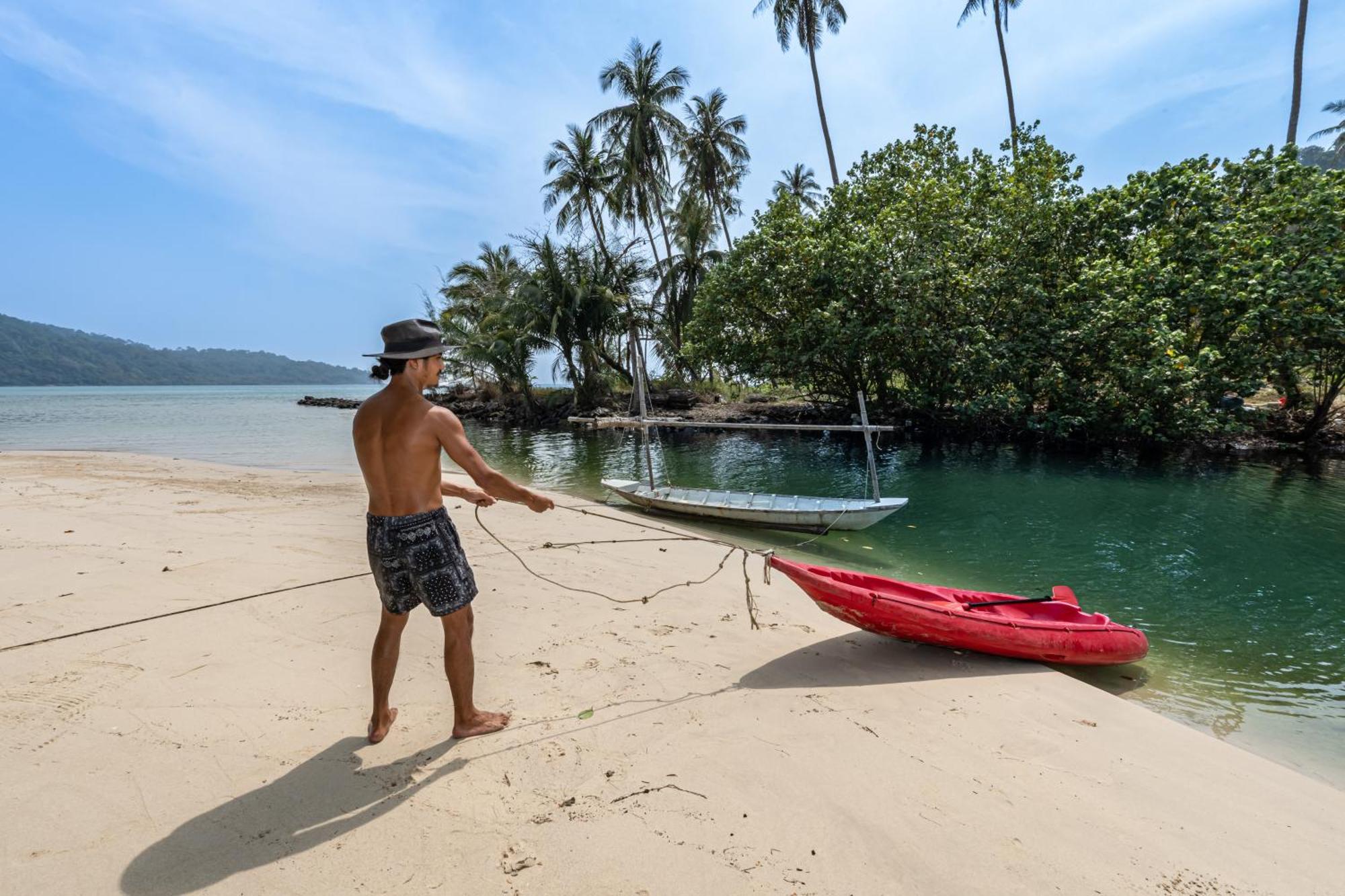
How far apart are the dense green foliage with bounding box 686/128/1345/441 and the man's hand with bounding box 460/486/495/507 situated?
18.3 metres

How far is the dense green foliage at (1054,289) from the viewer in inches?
618

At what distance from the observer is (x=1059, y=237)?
61.2 ft

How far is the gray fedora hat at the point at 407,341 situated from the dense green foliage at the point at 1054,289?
1858cm

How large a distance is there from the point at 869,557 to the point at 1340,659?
498cm

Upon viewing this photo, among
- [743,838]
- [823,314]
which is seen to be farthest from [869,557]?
[823,314]

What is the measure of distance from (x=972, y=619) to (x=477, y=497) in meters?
3.92

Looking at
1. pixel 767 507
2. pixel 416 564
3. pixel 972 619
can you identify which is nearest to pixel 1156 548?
pixel 767 507

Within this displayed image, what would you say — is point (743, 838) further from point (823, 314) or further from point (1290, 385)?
point (1290, 385)

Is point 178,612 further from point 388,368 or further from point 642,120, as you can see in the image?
point 642,120

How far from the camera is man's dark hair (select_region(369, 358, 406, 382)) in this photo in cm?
302

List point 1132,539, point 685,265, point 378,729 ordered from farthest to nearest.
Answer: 1. point 685,265
2. point 1132,539
3. point 378,729

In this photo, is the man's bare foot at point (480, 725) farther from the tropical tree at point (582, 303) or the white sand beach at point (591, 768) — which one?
the tropical tree at point (582, 303)

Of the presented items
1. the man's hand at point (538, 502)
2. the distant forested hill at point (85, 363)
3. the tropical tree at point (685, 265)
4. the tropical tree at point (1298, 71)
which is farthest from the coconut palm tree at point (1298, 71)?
the distant forested hill at point (85, 363)

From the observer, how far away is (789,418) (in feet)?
89.4
